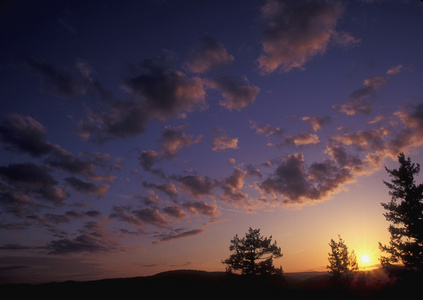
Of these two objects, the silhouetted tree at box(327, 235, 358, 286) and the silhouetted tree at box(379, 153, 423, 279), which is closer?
the silhouetted tree at box(379, 153, 423, 279)

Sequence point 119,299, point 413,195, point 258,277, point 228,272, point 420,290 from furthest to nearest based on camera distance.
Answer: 1. point 228,272
2. point 258,277
3. point 119,299
4. point 413,195
5. point 420,290

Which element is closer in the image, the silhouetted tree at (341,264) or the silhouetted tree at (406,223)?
the silhouetted tree at (406,223)

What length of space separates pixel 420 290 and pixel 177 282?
92.1ft

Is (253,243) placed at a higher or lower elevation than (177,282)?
higher

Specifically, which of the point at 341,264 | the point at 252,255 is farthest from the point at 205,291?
the point at 341,264

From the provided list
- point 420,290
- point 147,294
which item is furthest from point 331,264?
point 147,294

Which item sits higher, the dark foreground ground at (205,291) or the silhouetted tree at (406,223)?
the silhouetted tree at (406,223)

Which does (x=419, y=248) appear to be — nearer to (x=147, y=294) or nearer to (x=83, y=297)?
(x=147, y=294)

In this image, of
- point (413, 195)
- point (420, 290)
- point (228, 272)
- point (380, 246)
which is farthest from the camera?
point (228, 272)

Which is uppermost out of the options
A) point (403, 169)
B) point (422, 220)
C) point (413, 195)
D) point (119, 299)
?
point (403, 169)

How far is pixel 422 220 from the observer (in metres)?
20.9

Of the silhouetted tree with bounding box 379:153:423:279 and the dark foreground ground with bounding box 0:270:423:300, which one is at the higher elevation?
the silhouetted tree with bounding box 379:153:423:279

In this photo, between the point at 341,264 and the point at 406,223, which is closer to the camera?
the point at 406,223

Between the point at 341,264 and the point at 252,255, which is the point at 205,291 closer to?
the point at 252,255
